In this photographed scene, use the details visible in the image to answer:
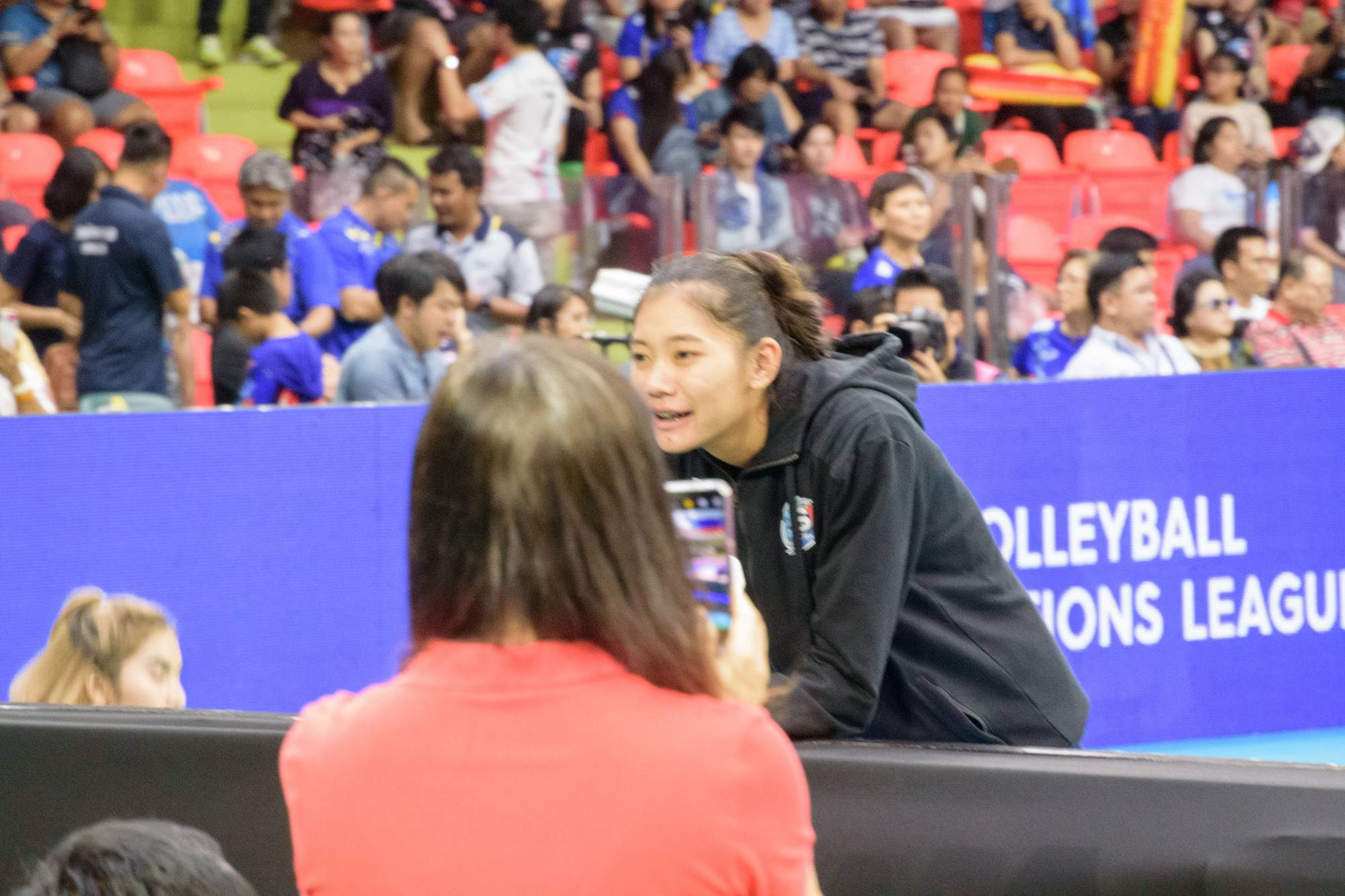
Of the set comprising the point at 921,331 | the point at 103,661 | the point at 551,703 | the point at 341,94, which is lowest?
the point at 103,661

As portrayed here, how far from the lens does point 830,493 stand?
7.12 ft

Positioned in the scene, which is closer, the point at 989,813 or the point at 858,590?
the point at 989,813

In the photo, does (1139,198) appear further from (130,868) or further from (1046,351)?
(130,868)

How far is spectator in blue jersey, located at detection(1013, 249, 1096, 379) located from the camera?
6.68 m

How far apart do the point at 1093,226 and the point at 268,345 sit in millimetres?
3409

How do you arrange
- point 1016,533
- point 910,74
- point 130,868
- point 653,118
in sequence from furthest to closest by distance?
point 910,74, point 653,118, point 1016,533, point 130,868

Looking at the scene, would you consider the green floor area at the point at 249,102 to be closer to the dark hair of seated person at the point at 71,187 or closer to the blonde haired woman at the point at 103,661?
the dark hair of seated person at the point at 71,187

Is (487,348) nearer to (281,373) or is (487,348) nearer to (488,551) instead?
(488,551)

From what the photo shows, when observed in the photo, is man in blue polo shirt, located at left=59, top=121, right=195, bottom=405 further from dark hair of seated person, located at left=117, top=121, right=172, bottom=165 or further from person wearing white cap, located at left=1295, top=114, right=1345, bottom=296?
person wearing white cap, located at left=1295, top=114, right=1345, bottom=296

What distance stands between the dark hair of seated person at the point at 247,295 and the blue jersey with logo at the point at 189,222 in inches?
30.2

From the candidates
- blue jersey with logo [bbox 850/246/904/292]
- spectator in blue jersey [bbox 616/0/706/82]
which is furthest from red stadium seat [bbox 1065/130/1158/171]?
blue jersey with logo [bbox 850/246/904/292]

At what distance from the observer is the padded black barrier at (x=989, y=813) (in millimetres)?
1816

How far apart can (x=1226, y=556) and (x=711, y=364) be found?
4.04 m

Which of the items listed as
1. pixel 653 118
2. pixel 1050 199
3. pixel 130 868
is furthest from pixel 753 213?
pixel 130 868
